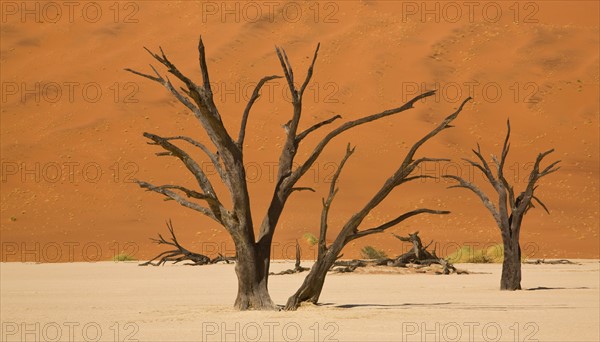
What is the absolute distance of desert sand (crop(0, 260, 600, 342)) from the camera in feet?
36.0

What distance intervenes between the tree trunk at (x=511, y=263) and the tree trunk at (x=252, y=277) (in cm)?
646

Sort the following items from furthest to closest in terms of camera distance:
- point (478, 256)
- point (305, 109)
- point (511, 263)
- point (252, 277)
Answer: point (305, 109), point (478, 256), point (511, 263), point (252, 277)

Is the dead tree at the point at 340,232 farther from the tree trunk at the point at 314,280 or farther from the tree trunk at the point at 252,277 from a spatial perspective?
the tree trunk at the point at 252,277

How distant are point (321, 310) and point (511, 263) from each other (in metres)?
6.05

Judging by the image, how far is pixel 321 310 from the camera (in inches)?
532

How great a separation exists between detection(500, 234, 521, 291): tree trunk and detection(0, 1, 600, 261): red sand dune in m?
19.7

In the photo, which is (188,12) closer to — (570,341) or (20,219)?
(20,219)

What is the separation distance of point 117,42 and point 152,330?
49392 mm

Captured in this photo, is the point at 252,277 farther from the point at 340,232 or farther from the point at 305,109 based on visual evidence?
the point at 305,109

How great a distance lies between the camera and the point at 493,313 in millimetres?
13438

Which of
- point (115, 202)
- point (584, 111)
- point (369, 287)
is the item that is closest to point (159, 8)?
point (115, 202)

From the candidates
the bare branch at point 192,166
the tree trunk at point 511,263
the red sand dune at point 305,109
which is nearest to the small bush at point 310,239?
the red sand dune at point 305,109

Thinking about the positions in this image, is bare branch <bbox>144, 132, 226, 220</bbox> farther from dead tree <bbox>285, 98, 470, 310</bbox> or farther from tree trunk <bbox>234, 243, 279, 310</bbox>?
dead tree <bbox>285, 98, 470, 310</bbox>

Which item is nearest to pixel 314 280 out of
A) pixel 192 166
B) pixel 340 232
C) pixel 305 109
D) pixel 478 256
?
pixel 340 232
